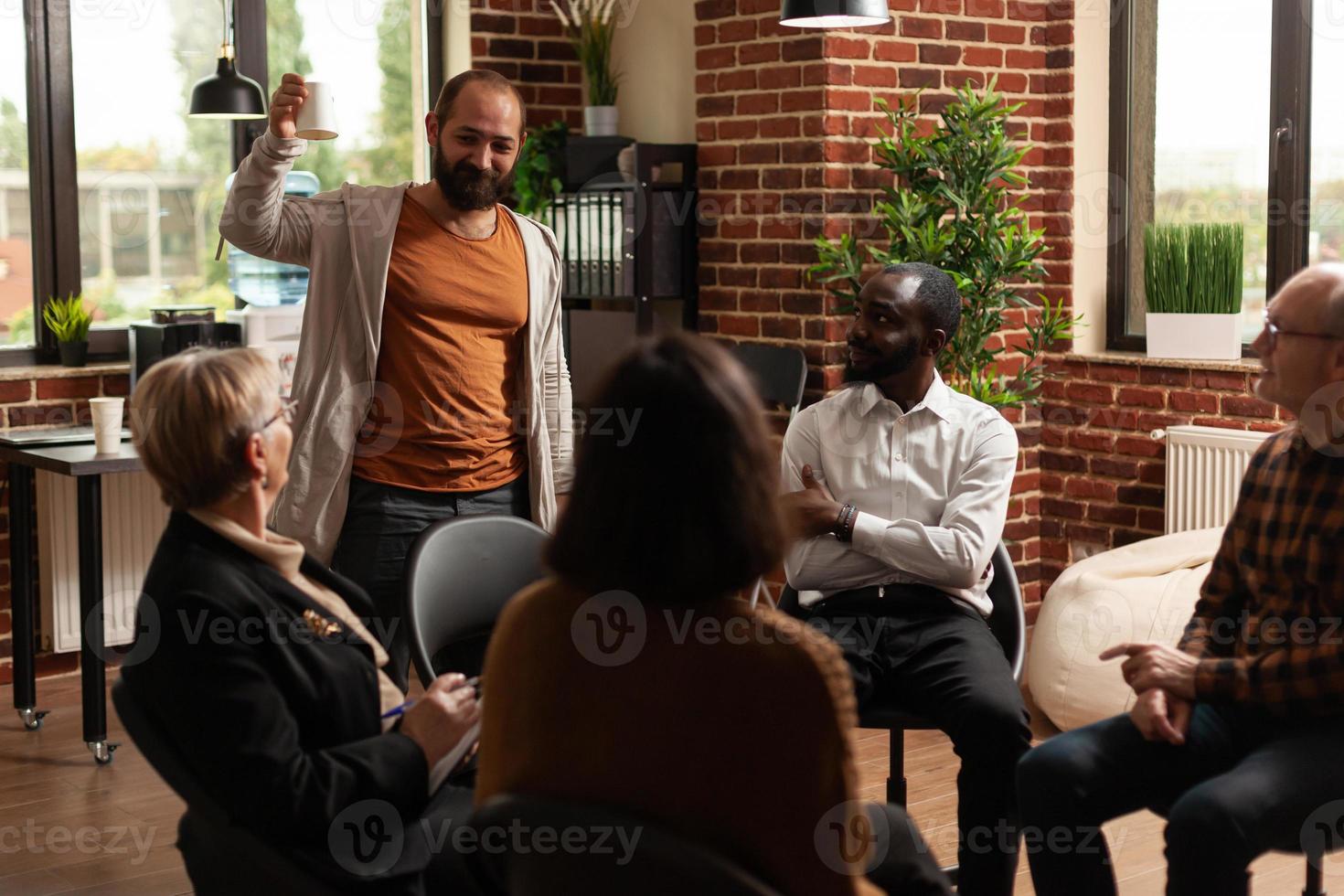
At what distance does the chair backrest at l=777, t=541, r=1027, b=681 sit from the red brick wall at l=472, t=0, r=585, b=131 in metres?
2.94

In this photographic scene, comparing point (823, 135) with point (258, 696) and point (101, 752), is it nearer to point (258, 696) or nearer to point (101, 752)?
point (101, 752)

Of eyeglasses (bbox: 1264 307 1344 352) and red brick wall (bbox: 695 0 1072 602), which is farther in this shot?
red brick wall (bbox: 695 0 1072 602)

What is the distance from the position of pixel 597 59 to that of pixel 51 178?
180cm

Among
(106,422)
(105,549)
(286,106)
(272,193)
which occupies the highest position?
(286,106)

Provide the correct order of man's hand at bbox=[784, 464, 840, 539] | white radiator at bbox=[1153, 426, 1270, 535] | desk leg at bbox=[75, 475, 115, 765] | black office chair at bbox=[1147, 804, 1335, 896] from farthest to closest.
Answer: white radiator at bbox=[1153, 426, 1270, 535], desk leg at bbox=[75, 475, 115, 765], man's hand at bbox=[784, 464, 840, 539], black office chair at bbox=[1147, 804, 1335, 896]

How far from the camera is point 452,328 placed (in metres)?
2.84

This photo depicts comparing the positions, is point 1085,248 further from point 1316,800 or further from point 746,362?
point 1316,800

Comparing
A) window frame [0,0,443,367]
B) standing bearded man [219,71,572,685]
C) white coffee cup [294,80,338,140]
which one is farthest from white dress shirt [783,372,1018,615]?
window frame [0,0,443,367]

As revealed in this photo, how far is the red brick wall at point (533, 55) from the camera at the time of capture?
514cm

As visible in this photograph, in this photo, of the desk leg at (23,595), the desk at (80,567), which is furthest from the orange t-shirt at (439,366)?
the desk leg at (23,595)

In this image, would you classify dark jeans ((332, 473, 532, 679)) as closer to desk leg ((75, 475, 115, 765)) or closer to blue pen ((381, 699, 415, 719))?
blue pen ((381, 699, 415, 719))

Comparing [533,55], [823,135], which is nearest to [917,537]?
[823,135]

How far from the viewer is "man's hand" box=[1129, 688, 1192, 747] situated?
2189 millimetres

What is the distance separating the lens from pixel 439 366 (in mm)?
2811
